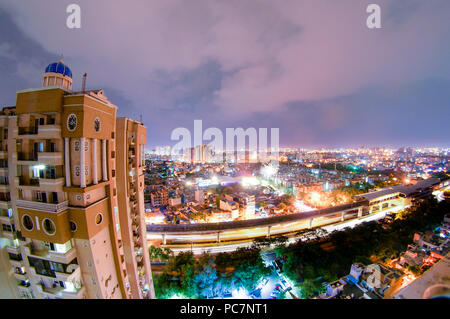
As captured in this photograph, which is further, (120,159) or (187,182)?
(187,182)

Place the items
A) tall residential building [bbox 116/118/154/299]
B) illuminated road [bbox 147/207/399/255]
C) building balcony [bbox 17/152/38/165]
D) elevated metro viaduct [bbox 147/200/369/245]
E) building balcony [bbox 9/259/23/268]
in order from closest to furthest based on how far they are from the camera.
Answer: building balcony [bbox 17/152/38/165] < building balcony [bbox 9/259/23/268] < tall residential building [bbox 116/118/154/299] < illuminated road [bbox 147/207/399/255] < elevated metro viaduct [bbox 147/200/369/245]

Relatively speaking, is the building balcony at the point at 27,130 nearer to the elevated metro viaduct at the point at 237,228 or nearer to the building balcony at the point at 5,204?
the building balcony at the point at 5,204

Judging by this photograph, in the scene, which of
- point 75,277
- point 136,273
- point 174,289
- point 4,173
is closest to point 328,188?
point 174,289

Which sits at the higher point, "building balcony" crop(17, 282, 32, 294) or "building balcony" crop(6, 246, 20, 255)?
"building balcony" crop(6, 246, 20, 255)

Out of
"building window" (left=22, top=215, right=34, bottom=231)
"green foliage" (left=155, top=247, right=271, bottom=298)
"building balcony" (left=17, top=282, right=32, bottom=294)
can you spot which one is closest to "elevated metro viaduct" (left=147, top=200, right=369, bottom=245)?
"green foliage" (left=155, top=247, right=271, bottom=298)

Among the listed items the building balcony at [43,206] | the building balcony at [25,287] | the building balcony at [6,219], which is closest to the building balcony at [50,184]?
the building balcony at [43,206]

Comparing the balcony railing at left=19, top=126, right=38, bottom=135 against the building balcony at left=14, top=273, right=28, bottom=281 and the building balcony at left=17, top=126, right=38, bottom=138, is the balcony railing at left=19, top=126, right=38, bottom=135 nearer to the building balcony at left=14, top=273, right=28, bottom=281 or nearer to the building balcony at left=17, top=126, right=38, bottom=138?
the building balcony at left=17, top=126, right=38, bottom=138
